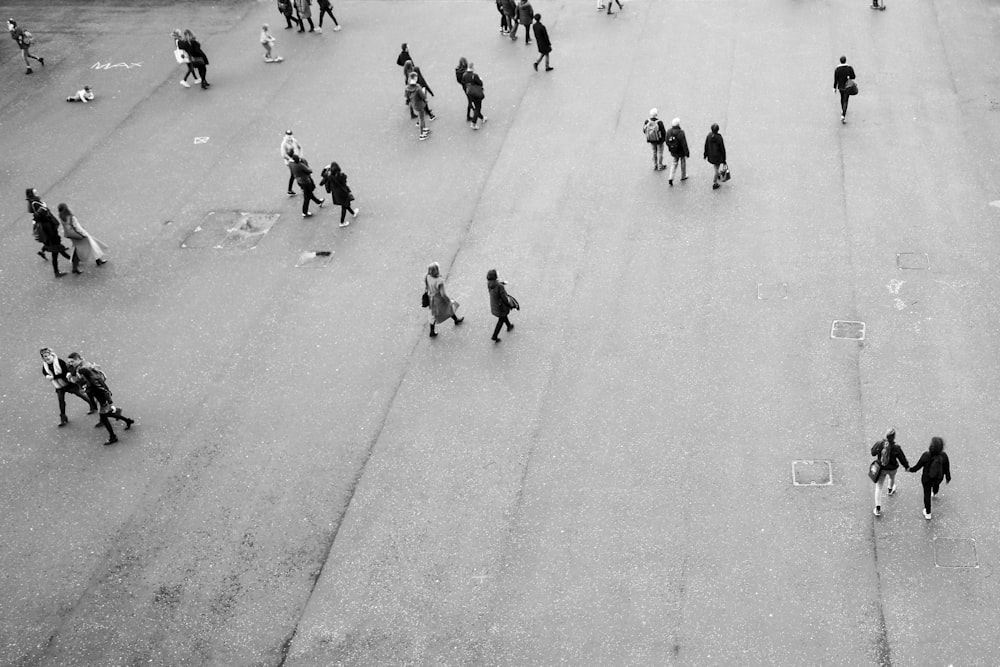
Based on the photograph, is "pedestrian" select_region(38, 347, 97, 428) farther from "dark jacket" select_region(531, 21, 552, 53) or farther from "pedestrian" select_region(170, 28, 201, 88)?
"dark jacket" select_region(531, 21, 552, 53)

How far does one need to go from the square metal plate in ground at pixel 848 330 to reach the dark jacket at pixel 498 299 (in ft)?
15.8

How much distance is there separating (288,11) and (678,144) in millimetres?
12631

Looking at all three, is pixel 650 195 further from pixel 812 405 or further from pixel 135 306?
pixel 135 306

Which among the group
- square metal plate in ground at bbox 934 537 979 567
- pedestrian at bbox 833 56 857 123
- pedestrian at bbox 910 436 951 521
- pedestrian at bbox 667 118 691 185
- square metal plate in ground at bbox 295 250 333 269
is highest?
pedestrian at bbox 833 56 857 123

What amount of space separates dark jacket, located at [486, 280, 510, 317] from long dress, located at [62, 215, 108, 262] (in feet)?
25.4

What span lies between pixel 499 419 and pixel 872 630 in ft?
17.9

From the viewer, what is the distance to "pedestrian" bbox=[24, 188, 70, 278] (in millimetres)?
16984

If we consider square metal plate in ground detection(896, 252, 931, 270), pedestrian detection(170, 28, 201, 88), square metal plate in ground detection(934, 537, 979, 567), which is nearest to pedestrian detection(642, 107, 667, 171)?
square metal plate in ground detection(896, 252, 931, 270)

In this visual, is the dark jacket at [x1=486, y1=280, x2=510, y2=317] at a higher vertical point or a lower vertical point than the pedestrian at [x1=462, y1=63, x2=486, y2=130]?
lower

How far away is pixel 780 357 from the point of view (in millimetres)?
13906

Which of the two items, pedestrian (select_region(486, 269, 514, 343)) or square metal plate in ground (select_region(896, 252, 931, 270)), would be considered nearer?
pedestrian (select_region(486, 269, 514, 343))

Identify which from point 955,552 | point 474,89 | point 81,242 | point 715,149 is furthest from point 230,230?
point 955,552

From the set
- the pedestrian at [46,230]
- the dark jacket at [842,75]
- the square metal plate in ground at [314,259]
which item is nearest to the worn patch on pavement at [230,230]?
the square metal plate in ground at [314,259]

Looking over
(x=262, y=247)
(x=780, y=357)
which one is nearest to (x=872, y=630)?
(x=780, y=357)
